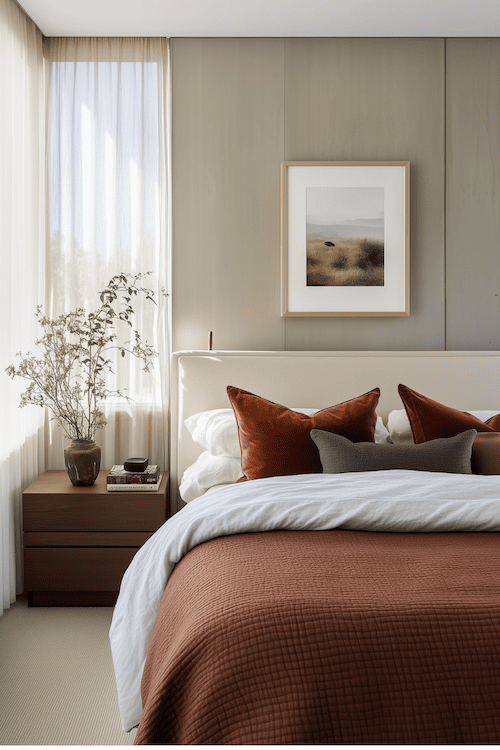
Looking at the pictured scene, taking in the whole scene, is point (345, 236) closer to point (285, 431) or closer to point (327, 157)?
point (327, 157)

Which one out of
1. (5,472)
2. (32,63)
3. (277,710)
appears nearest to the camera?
(277,710)

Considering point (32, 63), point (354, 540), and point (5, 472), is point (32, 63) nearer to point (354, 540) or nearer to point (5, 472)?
point (5, 472)

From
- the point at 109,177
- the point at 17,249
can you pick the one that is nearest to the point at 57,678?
the point at 17,249

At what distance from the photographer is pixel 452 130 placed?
297 cm

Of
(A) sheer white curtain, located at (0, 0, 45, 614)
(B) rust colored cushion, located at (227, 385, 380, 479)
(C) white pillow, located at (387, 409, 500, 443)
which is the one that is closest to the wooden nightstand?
(A) sheer white curtain, located at (0, 0, 45, 614)

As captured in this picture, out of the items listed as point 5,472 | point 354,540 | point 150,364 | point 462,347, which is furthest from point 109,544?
point 462,347

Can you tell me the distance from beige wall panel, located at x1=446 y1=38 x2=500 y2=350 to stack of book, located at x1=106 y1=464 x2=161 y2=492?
5.54 ft

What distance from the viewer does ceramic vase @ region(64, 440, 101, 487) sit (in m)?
2.65

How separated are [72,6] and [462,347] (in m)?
2.52

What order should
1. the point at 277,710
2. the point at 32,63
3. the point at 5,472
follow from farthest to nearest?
the point at 32,63 < the point at 5,472 < the point at 277,710

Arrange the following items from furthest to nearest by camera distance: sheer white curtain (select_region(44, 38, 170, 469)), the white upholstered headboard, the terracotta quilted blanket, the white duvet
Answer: sheer white curtain (select_region(44, 38, 170, 469)) → the white upholstered headboard → the white duvet → the terracotta quilted blanket

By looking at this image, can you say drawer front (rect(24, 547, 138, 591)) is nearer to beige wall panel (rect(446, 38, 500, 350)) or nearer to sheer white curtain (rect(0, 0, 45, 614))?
sheer white curtain (rect(0, 0, 45, 614))

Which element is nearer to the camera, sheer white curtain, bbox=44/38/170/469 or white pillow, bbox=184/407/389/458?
white pillow, bbox=184/407/389/458

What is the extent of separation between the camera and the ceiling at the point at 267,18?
8.59 feet
